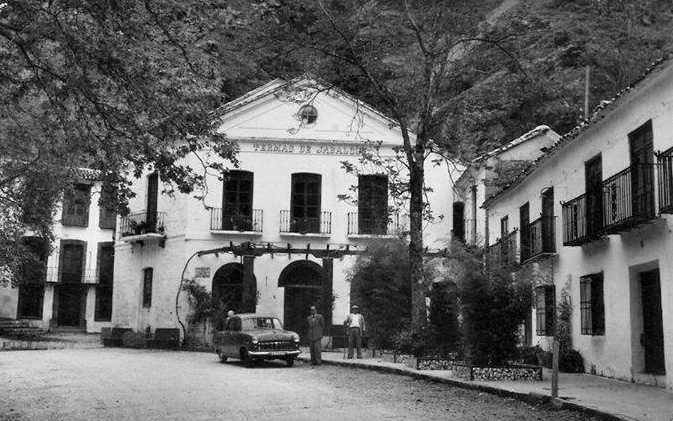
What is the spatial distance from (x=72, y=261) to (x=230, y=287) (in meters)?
18.1

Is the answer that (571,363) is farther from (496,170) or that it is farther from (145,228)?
(145,228)

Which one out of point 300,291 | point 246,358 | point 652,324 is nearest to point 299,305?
point 300,291

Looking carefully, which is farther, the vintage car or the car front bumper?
the vintage car

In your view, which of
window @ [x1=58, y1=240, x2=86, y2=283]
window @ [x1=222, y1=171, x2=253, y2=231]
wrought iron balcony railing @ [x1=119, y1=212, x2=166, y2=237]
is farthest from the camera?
window @ [x1=58, y1=240, x2=86, y2=283]

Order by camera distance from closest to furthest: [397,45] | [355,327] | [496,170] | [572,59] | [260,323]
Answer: [260,323]
[355,327]
[397,45]
[496,170]
[572,59]

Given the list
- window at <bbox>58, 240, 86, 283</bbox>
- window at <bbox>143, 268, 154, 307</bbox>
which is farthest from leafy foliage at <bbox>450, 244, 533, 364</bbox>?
window at <bbox>58, 240, 86, 283</bbox>

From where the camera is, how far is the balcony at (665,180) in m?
12.9

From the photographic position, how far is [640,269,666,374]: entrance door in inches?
600

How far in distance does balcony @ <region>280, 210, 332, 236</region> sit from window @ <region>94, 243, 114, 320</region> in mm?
18166

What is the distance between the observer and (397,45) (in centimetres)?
2478

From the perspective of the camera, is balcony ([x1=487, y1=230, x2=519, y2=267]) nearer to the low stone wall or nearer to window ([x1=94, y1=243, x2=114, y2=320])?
the low stone wall

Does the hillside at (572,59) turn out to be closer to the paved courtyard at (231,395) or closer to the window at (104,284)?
the paved courtyard at (231,395)

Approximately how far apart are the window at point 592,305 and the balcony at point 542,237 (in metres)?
2.01

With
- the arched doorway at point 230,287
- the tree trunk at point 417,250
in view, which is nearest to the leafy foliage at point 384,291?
the tree trunk at point 417,250
